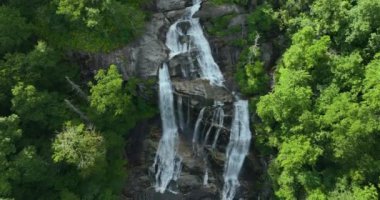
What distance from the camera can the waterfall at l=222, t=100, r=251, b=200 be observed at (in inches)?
1070

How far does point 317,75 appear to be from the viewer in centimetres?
2514

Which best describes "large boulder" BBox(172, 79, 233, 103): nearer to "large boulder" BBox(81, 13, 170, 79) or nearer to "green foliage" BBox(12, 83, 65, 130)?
"large boulder" BBox(81, 13, 170, 79)

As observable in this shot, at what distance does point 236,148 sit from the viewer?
27438 millimetres

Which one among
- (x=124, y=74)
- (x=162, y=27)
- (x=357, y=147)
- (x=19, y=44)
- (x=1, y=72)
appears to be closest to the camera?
(x=357, y=147)

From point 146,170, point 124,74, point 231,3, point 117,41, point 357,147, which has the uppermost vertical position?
point 231,3

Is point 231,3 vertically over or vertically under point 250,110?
over

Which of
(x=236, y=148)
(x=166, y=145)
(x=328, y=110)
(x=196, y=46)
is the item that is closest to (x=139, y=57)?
(x=196, y=46)

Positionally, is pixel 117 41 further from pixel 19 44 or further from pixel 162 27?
pixel 19 44

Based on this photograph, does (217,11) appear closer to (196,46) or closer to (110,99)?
(196,46)

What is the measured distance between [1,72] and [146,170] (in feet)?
35.7

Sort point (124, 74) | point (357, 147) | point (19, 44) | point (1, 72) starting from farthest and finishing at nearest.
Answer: point (124, 74) → point (19, 44) → point (1, 72) → point (357, 147)

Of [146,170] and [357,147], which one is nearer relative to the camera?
[357,147]

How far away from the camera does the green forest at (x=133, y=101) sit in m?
22.7

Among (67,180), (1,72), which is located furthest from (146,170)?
(1,72)
